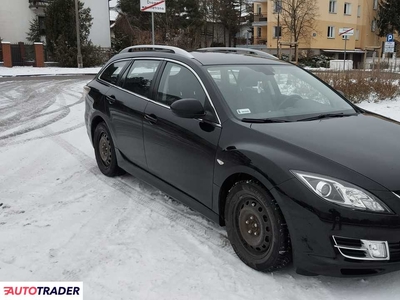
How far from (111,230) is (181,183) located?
822 mm

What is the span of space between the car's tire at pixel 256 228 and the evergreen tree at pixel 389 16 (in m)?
53.6

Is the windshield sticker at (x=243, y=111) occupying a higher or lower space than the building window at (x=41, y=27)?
lower

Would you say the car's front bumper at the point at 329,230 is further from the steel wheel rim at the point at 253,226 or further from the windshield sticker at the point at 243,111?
the windshield sticker at the point at 243,111

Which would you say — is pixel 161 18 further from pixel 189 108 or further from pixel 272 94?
pixel 189 108

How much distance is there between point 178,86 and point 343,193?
6.75 ft

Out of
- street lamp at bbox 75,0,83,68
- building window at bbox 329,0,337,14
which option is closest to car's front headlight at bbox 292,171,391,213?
street lamp at bbox 75,0,83,68

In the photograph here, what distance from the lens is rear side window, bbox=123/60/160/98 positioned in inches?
173

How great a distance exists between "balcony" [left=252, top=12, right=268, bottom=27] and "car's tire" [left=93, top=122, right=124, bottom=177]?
4738cm

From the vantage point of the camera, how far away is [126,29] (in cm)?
4047

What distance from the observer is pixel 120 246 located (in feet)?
11.5

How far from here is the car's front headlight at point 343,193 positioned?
2.53 m

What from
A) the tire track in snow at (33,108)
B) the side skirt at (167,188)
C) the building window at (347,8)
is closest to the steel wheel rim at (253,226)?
the side skirt at (167,188)

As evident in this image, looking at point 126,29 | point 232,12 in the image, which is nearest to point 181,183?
point 126,29

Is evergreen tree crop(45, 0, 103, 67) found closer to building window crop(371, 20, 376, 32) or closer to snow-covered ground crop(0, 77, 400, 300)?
snow-covered ground crop(0, 77, 400, 300)
